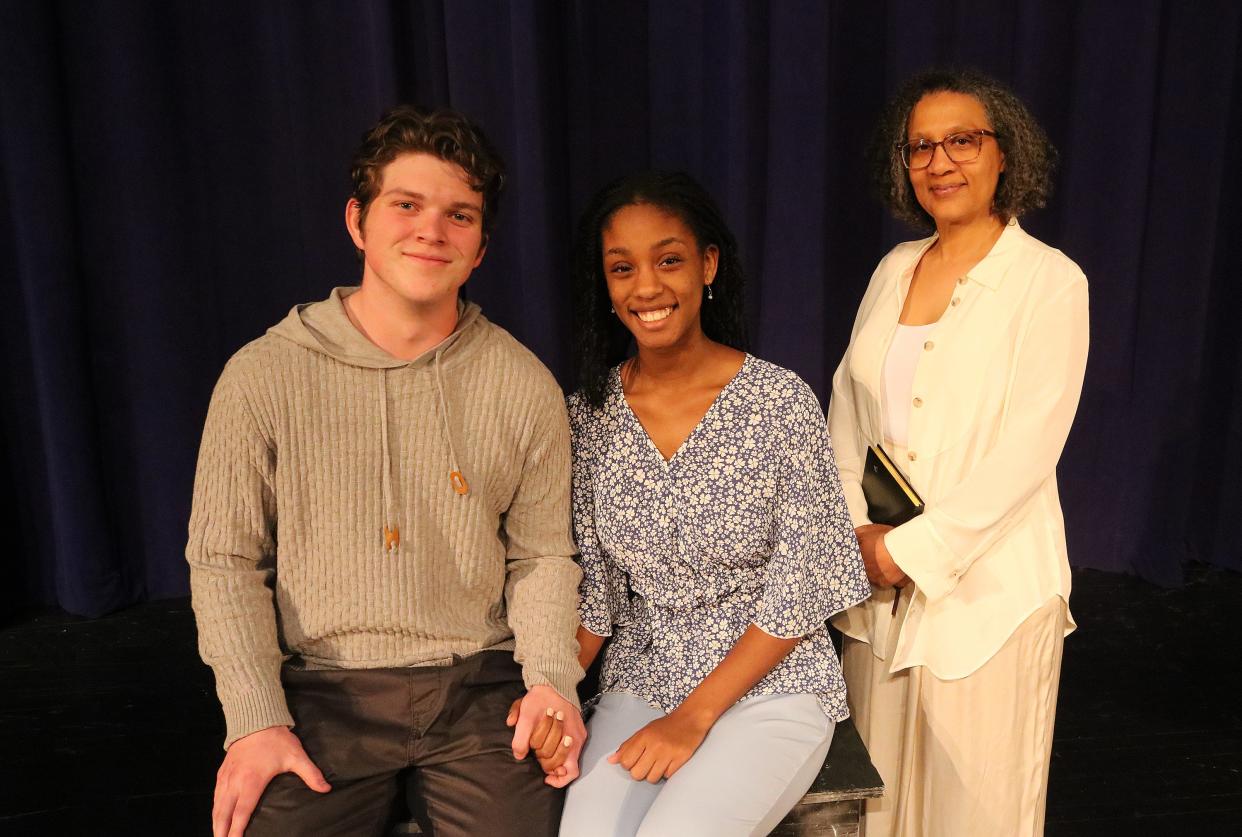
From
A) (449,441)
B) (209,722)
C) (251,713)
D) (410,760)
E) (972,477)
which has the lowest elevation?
(209,722)

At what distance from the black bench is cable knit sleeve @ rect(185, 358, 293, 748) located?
12.8 inches

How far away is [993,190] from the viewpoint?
5.68 feet

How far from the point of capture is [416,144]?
1478mm

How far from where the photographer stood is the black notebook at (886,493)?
1687 mm

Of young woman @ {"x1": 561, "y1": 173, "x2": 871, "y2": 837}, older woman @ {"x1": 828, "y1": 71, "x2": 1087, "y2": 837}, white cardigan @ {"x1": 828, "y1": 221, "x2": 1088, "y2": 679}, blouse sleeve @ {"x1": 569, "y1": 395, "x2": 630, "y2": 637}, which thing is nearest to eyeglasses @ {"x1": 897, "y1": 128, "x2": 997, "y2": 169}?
older woman @ {"x1": 828, "y1": 71, "x2": 1087, "y2": 837}

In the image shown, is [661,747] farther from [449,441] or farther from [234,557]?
[234,557]

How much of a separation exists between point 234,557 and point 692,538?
71cm

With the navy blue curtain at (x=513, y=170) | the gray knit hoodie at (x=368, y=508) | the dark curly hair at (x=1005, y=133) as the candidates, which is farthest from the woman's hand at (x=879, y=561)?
the navy blue curtain at (x=513, y=170)

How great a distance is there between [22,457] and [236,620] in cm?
218

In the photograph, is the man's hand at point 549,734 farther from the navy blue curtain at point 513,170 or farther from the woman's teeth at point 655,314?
the navy blue curtain at point 513,170

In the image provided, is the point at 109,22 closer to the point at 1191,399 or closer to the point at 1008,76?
the point at 1008,76

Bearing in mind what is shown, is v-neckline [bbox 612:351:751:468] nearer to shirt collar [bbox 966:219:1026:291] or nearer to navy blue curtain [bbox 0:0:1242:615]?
shirt collar [bbox 966:219:1026:291]

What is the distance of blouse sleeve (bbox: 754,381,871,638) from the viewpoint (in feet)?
4.97

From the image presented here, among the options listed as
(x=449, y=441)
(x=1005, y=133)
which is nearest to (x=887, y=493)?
(x=1005, y=133)
